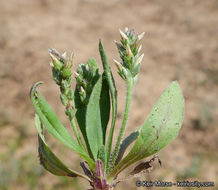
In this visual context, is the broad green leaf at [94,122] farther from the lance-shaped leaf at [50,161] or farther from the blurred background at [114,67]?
the blurred background at [114,67]

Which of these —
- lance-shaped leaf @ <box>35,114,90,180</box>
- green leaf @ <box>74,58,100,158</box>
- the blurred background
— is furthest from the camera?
the blurred background

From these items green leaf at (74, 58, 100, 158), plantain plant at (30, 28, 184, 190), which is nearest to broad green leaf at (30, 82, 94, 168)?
plantain plant at (30, 28, 184, 190)

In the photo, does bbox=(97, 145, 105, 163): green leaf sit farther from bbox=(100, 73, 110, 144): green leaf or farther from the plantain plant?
bbox=(100, 73, 110, 144): green leaf

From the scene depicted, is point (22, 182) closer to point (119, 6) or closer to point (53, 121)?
point (53, 121)

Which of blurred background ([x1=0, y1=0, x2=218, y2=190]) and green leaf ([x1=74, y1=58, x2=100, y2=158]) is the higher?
blurred background ([x1=0, y1=0, x2=218, y2=190])

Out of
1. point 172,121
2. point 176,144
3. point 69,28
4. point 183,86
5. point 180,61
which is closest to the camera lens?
point 172,121

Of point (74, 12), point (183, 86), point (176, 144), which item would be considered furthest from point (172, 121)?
point (74, 12)

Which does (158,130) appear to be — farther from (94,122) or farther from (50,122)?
(50,122)
